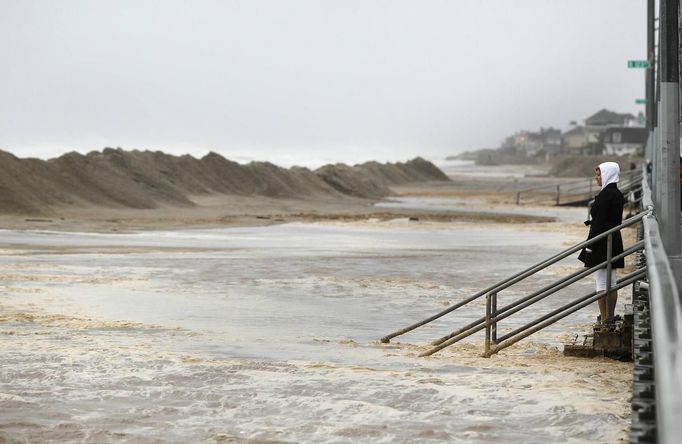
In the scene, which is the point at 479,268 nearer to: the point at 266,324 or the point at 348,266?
the point at 348,266

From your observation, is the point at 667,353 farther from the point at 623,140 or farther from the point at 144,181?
the point at 623,140

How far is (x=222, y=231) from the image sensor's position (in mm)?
33469

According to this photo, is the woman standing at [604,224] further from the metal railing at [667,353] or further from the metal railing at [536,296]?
the metal railing at [667,353]

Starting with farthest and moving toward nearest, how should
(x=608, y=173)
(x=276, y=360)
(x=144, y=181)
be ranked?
(x=144, y=181), (x=608, y=173), (x=276, y=360)

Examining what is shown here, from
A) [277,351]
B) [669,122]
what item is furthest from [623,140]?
[277,351]

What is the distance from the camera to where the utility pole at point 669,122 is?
10898 millimetres

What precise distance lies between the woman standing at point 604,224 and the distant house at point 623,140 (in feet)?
500

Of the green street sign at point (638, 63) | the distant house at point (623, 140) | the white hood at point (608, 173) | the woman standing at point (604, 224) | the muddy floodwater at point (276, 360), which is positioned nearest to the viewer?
the muddy floodwater at point (276, 360)

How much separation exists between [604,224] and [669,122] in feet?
3.71

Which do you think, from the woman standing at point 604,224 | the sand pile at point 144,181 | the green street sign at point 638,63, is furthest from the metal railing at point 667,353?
the sand pile at point 144,181

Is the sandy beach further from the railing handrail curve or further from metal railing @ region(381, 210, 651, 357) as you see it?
the railing handrail curve

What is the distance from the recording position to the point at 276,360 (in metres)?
11.3

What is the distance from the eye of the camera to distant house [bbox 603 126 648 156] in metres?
162

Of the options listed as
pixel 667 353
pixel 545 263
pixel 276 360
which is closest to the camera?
pixel 667 353
